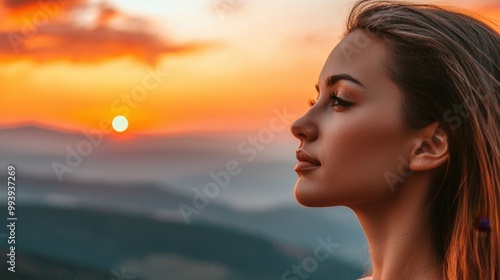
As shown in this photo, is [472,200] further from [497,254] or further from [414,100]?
[414,100]

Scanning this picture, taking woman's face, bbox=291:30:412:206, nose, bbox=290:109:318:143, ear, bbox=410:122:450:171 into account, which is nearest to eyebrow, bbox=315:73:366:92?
woman's face, bbox=291:30:412:206

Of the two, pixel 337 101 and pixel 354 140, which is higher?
pixel 337 101

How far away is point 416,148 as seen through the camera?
1994 mm

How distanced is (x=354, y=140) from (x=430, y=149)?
20cm

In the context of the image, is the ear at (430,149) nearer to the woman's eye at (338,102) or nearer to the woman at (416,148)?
the woman at (416,148)

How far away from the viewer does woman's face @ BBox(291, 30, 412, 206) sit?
1998 millimetres

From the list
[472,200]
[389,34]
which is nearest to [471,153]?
[472,200]

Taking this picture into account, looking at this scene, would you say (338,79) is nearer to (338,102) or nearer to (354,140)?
(338,102)

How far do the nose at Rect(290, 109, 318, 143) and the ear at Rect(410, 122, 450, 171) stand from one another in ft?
0.85

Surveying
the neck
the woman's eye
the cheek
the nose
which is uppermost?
the woman's eye

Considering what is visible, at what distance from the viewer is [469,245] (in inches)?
79.1

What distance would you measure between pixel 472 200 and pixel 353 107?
391 mm

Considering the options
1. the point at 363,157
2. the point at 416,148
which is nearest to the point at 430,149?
the point at 416,148

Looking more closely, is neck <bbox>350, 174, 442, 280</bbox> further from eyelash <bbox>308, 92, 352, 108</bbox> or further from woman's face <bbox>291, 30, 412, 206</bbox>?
eyelash <bbox>308, 92, 352, 108</bbox>
